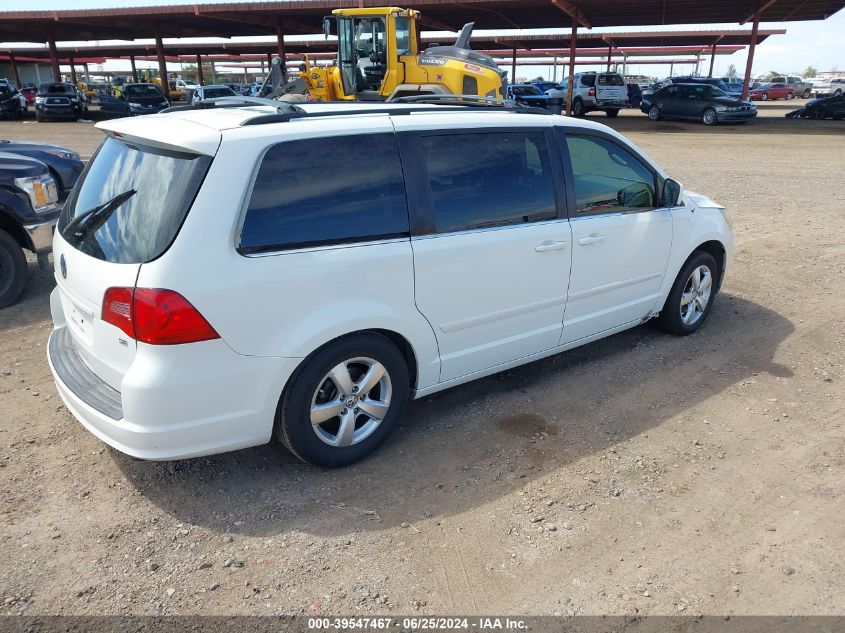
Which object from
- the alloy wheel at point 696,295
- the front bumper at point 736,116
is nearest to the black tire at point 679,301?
the alloy wheel at point 696,295

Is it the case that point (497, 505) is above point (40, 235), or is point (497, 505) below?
→ below

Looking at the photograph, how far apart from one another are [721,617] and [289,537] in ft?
6.13

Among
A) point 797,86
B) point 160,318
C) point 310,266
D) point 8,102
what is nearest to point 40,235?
point 160,318

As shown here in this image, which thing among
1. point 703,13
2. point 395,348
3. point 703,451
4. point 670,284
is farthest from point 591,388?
point 703,13

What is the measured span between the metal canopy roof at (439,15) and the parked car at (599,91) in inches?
97.6

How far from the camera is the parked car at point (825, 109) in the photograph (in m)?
27.4

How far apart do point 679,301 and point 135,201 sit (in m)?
4.04

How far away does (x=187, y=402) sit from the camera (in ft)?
9.36

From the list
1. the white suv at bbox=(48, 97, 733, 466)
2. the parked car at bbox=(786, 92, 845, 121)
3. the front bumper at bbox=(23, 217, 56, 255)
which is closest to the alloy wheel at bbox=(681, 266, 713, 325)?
the white suv at bbox=(48, 97, 733, 466)

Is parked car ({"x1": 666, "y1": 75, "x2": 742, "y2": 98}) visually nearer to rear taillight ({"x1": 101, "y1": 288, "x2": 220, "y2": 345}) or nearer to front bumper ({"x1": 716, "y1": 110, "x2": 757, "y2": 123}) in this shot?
front bumper ({"x1": 716, "y1": 110, "x2": 757, "y2": 123})

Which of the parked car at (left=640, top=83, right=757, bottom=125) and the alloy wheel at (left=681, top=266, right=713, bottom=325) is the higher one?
the parked car at (left=640, top=83, right=757, bottom=125)

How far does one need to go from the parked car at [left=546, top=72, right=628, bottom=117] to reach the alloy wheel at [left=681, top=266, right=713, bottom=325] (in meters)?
26.4

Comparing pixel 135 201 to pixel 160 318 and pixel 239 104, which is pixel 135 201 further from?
pixel 239 104

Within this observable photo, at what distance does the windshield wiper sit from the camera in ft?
10.2
